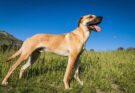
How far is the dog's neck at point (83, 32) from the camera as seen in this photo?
35.2ft

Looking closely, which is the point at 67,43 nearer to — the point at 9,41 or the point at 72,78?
the point at 72,78

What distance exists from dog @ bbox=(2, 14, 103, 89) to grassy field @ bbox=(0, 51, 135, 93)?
1.96 feet

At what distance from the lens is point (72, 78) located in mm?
11773

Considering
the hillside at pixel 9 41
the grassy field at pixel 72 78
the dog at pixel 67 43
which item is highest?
the hillside at pixel 9 41

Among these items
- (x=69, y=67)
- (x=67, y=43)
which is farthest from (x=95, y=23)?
→ (x=69, y=67)

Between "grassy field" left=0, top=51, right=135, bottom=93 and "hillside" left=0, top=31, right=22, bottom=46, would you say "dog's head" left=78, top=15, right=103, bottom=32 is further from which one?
"hillside" left=0, top=31, right=22, bottom=46

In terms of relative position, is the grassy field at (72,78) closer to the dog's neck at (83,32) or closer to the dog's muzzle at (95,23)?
the dog's neck at (83,32)

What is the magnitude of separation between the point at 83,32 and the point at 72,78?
2023mm

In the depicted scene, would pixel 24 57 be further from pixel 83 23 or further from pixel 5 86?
pixel 83 23

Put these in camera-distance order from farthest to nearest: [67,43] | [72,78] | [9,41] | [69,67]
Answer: [9,41] < [72,78] < [67,43] < [69,67]

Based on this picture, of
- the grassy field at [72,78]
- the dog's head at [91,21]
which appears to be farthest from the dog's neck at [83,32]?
the grassy field at [72,78]

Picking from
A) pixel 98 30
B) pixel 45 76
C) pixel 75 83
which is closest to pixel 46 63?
pixel 45 76

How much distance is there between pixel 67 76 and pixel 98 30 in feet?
6.37

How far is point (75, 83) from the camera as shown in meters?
11.0
